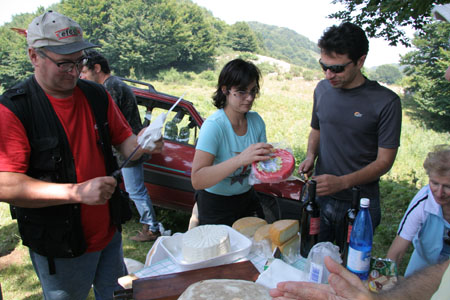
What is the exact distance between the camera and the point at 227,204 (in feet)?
7.45

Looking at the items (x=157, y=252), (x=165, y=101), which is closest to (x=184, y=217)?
(x=165, y=101)

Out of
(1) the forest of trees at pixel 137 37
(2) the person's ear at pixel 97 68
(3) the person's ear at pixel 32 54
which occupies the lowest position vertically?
(3) the person's ear at pixel 32 54

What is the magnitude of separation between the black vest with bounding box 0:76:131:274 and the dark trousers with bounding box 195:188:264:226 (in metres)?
0.89

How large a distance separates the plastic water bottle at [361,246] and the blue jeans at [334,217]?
0.87m

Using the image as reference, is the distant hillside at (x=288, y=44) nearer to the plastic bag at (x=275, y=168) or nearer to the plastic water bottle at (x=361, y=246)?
the plastic bag at (x=275, y=168)

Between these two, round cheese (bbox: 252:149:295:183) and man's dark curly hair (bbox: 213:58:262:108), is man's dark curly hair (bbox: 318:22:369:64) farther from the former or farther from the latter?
round cheese (bbox: 252:149:295:183)

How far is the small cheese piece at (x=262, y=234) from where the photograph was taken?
70.0 inches

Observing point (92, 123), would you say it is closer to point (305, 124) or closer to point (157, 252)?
point (157, 252)

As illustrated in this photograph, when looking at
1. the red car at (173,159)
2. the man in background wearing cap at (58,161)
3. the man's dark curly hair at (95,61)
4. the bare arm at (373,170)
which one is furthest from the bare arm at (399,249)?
the man's dark curly hair at (95,61)

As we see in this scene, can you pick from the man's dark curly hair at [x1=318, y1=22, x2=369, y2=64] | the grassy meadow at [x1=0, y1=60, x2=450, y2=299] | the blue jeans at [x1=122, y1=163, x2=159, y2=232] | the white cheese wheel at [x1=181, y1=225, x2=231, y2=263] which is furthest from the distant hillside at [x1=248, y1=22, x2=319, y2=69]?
the white cheese wheel at [x1=181, y1=225, x2=231, y2=263]

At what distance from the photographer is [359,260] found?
150 cm

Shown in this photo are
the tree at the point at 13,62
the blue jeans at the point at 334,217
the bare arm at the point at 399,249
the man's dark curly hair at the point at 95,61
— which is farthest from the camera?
the tree at the point at 13,62

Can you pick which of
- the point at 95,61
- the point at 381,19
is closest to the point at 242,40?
the point at 381,19

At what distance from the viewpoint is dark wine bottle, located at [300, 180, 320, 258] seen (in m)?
1.72
